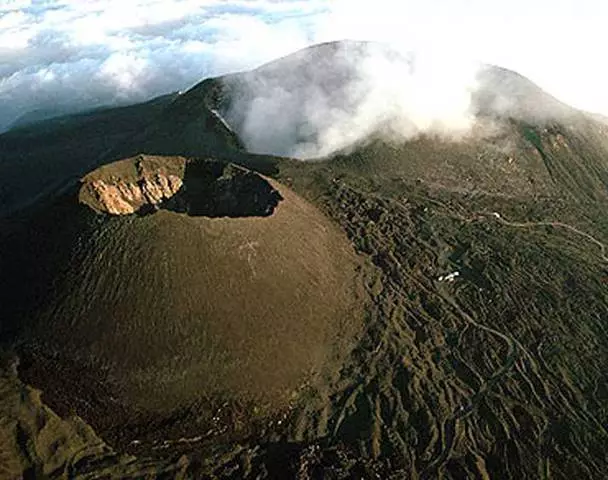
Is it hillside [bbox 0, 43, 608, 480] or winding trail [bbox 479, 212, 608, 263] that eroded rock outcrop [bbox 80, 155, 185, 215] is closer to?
hillside [bbox 0, 43, 608, 480]

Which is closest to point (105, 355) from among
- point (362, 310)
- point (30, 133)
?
point (362, 310)

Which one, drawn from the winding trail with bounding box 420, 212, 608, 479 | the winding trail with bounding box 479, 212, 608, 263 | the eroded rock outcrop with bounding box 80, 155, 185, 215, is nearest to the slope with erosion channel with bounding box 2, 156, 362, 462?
the eroded rock outcrop with bounding box 80, 155, 185, 215

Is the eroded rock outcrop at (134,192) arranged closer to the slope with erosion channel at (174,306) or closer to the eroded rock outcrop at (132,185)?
the eroded rock outcrop at (132,185)

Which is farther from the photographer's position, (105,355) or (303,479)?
(105,355)

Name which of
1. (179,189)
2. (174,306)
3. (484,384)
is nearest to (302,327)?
(174,306)

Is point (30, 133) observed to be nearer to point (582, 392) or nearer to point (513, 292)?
point (513, 292)

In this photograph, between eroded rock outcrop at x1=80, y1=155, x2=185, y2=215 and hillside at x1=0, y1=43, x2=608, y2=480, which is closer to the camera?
hillside at x1=0, y1=43, x2=608, y2=480

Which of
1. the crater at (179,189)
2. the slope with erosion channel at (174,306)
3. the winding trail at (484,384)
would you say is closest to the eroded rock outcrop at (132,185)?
the crater at (179,189)

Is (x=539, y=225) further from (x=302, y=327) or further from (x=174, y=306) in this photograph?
(x=174, y=306)
